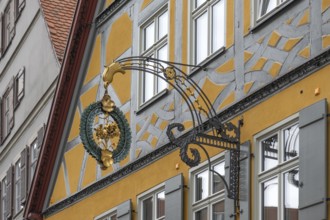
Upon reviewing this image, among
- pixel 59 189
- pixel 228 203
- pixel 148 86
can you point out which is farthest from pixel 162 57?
pixel 59 189

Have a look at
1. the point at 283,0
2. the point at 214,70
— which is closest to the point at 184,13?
the point at 214,70

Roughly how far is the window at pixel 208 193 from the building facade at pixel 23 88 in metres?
8.39

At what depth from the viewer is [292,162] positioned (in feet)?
60.5

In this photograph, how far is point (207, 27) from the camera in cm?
2125

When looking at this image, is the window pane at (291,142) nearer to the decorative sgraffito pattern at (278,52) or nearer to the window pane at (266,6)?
the decorative sgraffito pattern at (278,52)

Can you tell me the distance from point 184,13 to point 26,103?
32.8 feet

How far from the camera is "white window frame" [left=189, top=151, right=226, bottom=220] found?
2023cm

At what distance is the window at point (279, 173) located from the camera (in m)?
18.4

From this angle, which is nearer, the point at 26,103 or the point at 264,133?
the point at 264,133

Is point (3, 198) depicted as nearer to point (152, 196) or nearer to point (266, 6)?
point (152, 196)

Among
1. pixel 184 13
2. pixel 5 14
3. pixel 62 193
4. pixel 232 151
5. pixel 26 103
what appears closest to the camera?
pixel 232 151

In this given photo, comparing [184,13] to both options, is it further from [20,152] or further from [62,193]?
[20,152]

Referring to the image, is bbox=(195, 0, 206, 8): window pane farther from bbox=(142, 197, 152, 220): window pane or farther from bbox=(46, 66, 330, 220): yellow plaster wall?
bbox=(142, 197, 152, 220): window pane

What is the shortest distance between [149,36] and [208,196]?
3.77m
